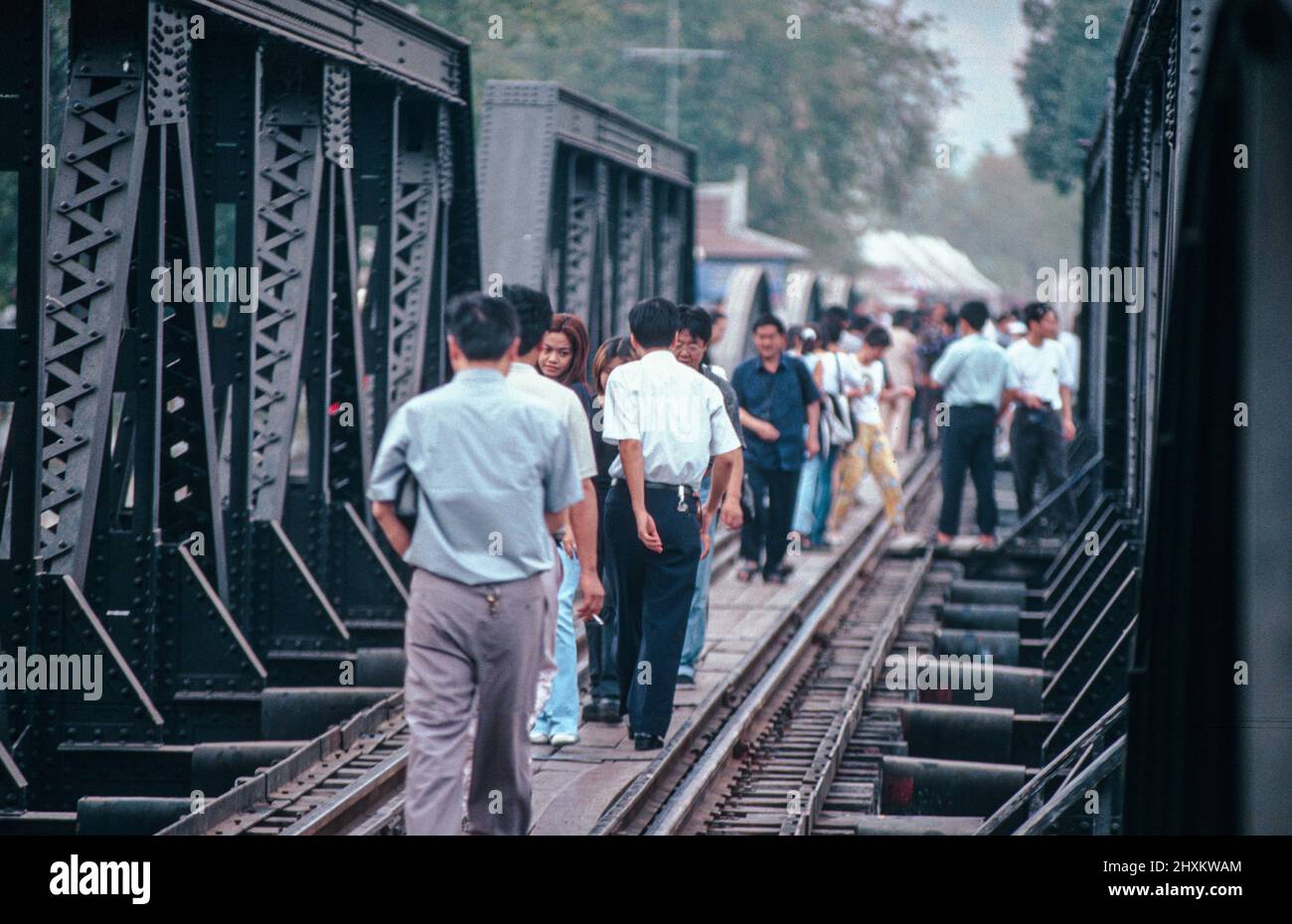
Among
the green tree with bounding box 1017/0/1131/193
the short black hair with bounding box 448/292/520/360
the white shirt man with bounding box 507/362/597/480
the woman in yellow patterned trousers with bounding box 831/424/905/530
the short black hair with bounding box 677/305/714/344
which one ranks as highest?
the green tree with bounding box 1017/0/1131/193

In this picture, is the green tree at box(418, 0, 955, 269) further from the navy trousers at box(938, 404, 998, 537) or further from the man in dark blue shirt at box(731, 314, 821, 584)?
the man in dark blue shirt at box(731, 314, 821, 584)

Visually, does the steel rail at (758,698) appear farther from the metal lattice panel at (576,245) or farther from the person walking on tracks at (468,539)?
the metal lattice panel at (576,245)

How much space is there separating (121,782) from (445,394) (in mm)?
3379

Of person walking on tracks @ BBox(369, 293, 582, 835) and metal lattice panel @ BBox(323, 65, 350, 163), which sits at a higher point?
metal lattice panel @ BBox(323, 65, 350, 163)

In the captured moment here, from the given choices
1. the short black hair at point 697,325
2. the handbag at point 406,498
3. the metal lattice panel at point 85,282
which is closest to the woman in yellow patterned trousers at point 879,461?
the short black hair at point 697,325

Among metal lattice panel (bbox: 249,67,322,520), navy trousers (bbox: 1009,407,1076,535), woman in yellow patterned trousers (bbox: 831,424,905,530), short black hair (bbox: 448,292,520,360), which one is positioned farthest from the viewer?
woman in yellow patterned trousers (bbox: 831,424,905,530)

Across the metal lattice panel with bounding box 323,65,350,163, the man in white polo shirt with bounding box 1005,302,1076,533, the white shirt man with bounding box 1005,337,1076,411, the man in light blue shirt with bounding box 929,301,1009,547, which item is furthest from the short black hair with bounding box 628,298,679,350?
the white shirt man with bounding box 1005,337,1076,411

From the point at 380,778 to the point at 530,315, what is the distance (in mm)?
2182

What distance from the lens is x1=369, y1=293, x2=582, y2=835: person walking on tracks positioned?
6164 millimetres

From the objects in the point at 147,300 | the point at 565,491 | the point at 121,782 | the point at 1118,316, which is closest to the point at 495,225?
the point at 1118,316

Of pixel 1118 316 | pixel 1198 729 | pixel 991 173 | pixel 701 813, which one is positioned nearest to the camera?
pixel 1198 729

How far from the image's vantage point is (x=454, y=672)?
626 cm

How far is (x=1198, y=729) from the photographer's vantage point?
5227 mm

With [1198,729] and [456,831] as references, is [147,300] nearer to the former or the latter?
[456,831]
